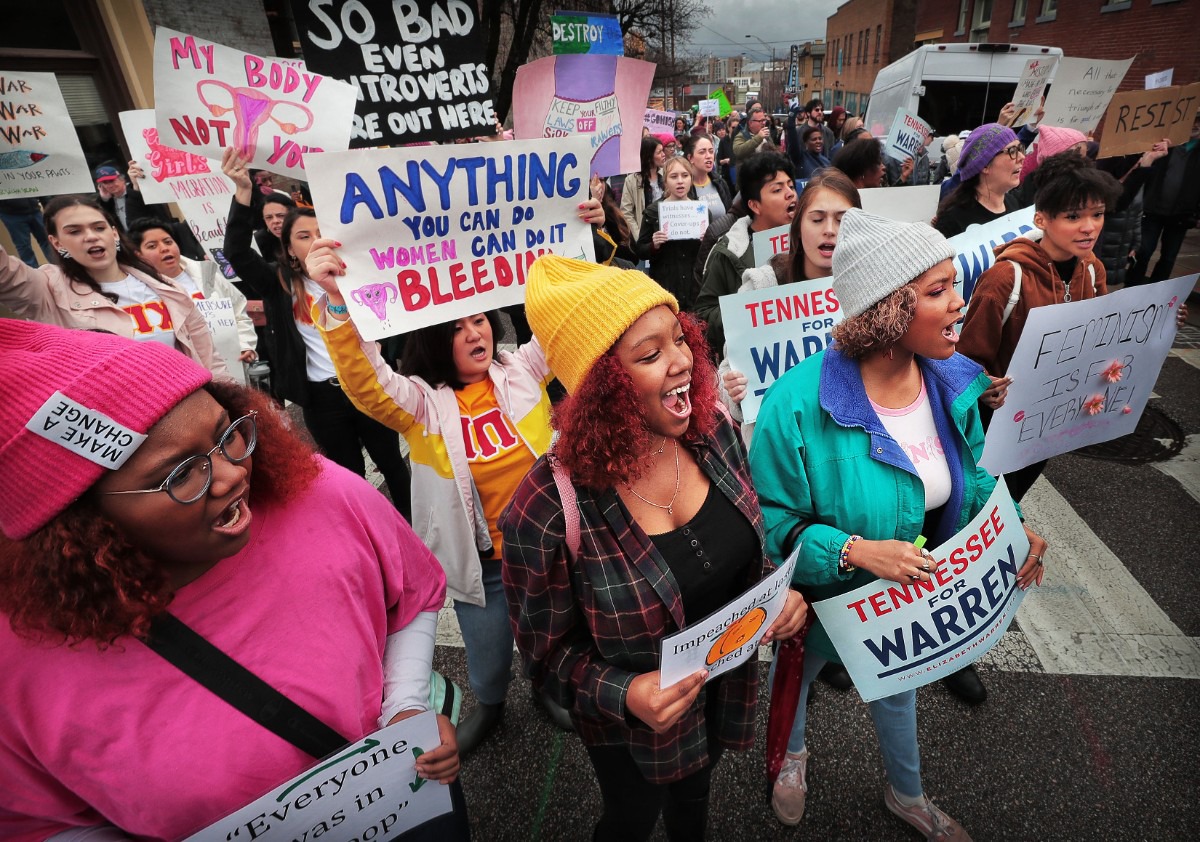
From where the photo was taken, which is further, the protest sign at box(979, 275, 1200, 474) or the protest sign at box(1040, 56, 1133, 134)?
the protest sign at box(1040, 56, 1133, 134)

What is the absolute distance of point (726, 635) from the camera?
143 centimetres

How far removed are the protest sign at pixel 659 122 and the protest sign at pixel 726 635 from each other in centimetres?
848

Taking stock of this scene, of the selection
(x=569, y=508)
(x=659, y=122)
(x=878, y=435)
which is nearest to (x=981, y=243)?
(x=878, y=435)

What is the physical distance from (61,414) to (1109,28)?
77.6ft

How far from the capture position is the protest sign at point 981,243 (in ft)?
10.5

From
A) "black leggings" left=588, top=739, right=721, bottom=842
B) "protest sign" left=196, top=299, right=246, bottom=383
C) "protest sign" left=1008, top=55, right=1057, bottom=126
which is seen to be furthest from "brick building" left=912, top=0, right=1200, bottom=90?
"protest sign" left=196, top=299, right=246, bottom=383

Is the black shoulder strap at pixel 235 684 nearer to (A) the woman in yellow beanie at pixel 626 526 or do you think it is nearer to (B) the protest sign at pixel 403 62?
(A) the woman in yellow beanie at pixel 626 526

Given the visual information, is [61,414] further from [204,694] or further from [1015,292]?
[1015,292]

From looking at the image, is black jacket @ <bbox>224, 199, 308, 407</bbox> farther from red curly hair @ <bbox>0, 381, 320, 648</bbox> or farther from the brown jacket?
the brown jacket

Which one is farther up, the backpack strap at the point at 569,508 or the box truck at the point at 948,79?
the box truck at the point at 948,79

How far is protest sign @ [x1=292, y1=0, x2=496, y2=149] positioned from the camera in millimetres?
2664

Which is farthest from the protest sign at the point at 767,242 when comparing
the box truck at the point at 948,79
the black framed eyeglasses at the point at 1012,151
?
the box truck at the point at 948,79

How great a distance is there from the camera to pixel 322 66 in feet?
8.86

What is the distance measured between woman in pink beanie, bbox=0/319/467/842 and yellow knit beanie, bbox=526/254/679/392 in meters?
0.69
